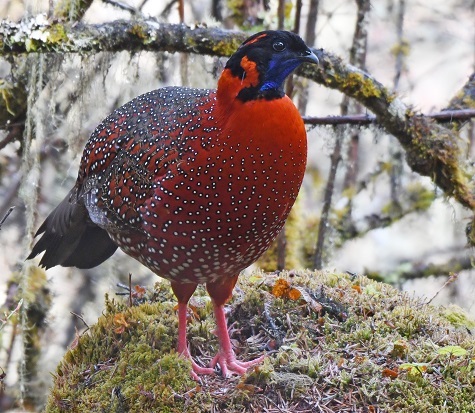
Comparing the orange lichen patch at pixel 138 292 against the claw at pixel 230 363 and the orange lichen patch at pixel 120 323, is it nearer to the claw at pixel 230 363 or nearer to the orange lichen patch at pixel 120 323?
the orange lichen patch at pixel 120 323

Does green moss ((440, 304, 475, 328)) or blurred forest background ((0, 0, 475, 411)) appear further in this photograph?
blurred forest background ((0, 0, 475, 411))

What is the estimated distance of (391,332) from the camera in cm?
371

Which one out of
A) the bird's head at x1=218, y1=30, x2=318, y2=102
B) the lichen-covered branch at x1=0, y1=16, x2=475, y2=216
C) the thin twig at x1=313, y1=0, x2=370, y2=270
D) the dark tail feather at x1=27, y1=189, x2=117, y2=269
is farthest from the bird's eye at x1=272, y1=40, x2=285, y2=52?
the thin twig at x1=313, y1=0, x2=370, y2=270

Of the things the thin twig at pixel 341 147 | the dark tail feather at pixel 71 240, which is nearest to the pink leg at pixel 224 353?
the dark tail feather at pixel 71 240

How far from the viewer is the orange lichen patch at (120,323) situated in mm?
3744

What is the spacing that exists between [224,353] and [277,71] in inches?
60.6

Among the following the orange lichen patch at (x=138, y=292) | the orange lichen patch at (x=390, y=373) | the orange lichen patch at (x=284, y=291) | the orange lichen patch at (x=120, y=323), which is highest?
the orange lichen patch at (x=284, y=291)

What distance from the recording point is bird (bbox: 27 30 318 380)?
3156 mm

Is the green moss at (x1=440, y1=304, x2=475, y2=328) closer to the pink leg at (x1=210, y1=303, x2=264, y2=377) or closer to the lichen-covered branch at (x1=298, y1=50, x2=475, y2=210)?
the lichen-covered branch at (x1=298, y1=50, x2=475, y2=210)

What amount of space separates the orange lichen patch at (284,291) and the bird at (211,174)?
0.42m

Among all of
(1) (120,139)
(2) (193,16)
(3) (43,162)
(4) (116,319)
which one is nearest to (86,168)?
(1) (120,139)

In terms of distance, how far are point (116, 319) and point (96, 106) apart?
178 cm

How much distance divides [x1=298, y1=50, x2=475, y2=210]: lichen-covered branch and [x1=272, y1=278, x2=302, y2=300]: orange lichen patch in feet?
4.79

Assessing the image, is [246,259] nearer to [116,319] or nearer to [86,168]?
[116,319]
